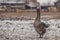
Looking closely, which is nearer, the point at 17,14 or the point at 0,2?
the point at 17,14

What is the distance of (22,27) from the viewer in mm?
2729

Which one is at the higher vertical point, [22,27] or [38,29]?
[38,29]

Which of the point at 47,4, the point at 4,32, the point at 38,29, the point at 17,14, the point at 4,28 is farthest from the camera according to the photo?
the point at 47,4

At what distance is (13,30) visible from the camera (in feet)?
8.43

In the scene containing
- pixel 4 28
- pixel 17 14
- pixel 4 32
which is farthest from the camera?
pixel 17 14

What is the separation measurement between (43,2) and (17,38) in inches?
80.6

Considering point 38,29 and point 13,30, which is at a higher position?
point 38,29

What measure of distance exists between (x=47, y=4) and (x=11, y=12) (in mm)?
793

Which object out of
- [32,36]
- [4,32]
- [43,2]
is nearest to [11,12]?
[43,2]

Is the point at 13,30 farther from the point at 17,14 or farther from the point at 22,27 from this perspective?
the point at 17,14

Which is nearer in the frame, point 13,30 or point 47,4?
point 13,30

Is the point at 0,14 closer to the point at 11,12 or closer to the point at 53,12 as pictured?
the point at 11,12

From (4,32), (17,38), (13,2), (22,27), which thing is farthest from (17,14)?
(17,38)

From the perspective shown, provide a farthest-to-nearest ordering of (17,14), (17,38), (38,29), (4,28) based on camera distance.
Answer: (17,14) < (4,28) < (17,38) < (38,29)
